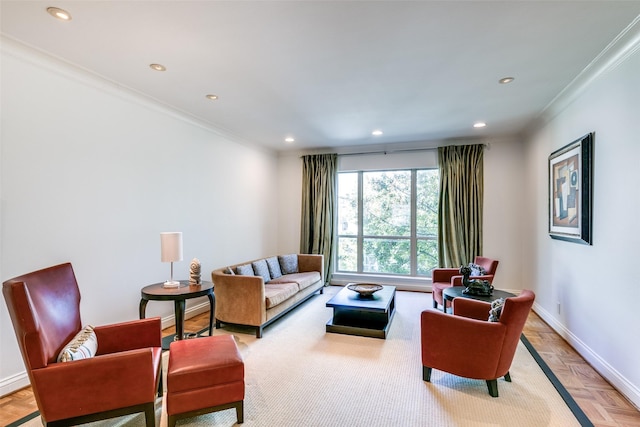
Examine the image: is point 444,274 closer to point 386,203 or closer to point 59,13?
point 386,203

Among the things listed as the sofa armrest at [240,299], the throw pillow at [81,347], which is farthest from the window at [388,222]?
the throw pillow at [81,347]

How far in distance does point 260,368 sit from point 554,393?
8.04 ft

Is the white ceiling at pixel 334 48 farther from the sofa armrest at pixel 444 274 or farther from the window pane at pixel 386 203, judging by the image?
the sofa armrest at pixel 444 274

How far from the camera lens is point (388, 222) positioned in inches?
237

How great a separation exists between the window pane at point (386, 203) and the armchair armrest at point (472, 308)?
10.0 feet

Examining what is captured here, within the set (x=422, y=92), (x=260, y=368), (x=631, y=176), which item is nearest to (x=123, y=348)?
(x=260, y=368)

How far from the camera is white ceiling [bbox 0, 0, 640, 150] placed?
2.01 m

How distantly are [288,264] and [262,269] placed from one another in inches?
33.6

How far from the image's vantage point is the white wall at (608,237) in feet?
7.63

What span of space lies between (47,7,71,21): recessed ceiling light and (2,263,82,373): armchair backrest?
→ 5.75 feet

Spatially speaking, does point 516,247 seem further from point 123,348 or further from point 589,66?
point 123,348

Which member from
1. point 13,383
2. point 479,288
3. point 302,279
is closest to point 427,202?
point 479,288

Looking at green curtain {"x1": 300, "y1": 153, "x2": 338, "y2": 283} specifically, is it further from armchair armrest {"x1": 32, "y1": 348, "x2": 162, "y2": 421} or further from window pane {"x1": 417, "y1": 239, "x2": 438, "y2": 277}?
armchair armrest {"x1": 32, "y1": 348, "x2": 162, "y2": 421}

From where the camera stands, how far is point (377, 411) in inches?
85.8
